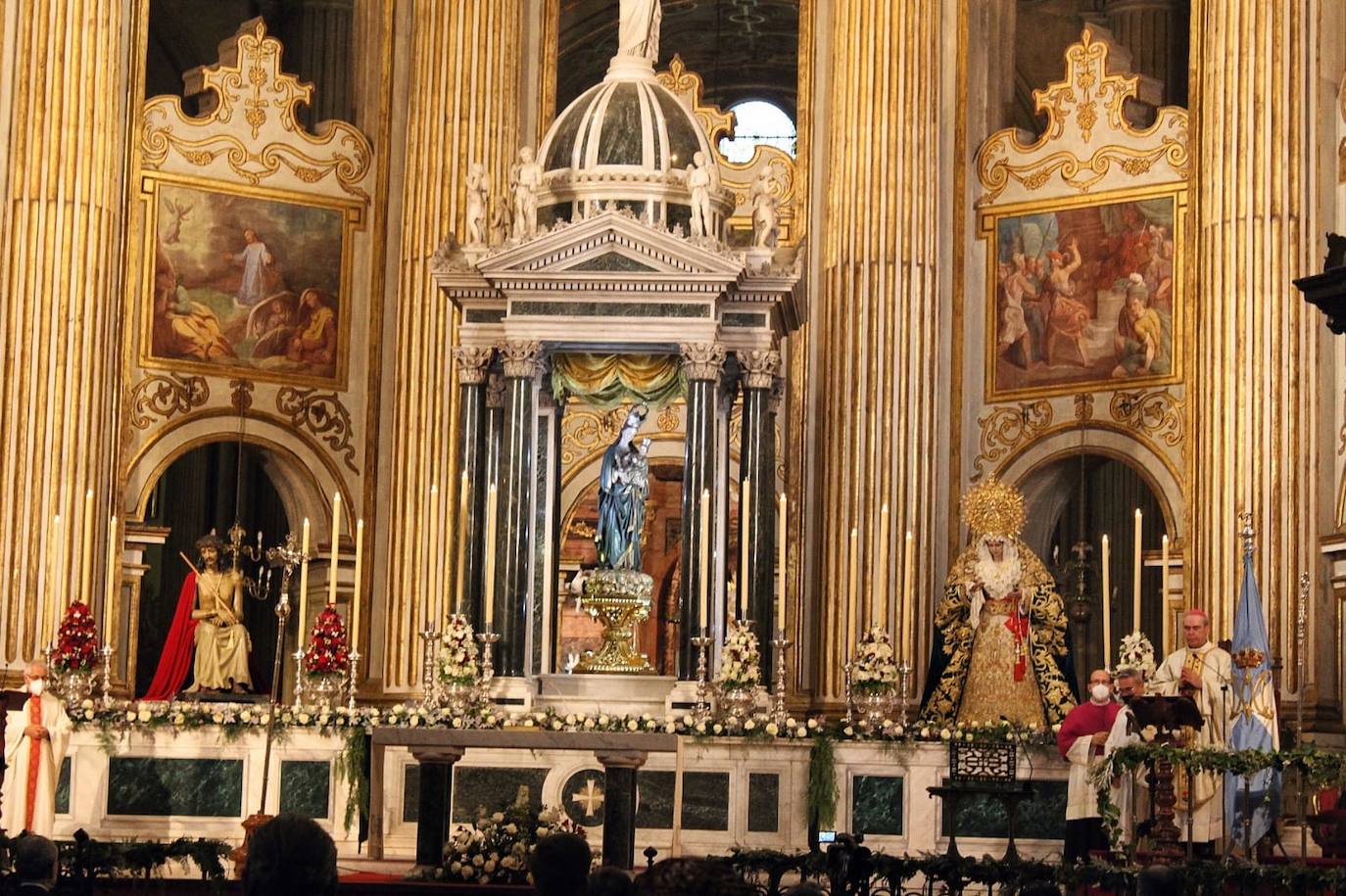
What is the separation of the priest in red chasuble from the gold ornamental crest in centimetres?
236

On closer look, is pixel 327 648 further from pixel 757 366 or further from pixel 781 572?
pixel 757 366

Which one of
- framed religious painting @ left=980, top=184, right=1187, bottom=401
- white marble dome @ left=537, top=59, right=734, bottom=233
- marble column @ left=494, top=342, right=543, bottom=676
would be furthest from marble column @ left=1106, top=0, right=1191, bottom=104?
marble column @ left=494, top=342, right=543, bottom=676

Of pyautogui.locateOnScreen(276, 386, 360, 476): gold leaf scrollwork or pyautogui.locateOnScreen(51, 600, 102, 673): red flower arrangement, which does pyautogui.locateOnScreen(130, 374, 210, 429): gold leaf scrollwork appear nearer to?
pyautogui.locateOnScreen(276, 386, 360, 476): gold leaf scrollwork

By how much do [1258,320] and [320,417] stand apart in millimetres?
9026

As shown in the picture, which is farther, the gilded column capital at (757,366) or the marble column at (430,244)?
the marble column at (430,244)

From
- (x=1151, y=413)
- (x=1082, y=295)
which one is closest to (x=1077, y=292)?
(x=1082, y=295)

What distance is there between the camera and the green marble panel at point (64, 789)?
59.7ft

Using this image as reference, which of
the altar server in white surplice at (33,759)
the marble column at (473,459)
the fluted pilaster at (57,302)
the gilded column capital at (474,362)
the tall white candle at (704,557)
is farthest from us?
the fluted pilaster at (57,302)

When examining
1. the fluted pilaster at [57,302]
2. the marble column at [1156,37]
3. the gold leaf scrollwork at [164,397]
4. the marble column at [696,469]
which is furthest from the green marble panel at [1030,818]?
the marble column at [1156,37]

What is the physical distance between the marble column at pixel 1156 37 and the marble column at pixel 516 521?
1182 cm

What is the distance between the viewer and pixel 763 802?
1795 cm

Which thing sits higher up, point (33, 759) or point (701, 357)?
point (701, 357)

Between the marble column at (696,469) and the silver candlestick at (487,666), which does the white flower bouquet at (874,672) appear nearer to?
the marble column at (696,469)

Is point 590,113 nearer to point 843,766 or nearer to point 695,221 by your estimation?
point 695,221
